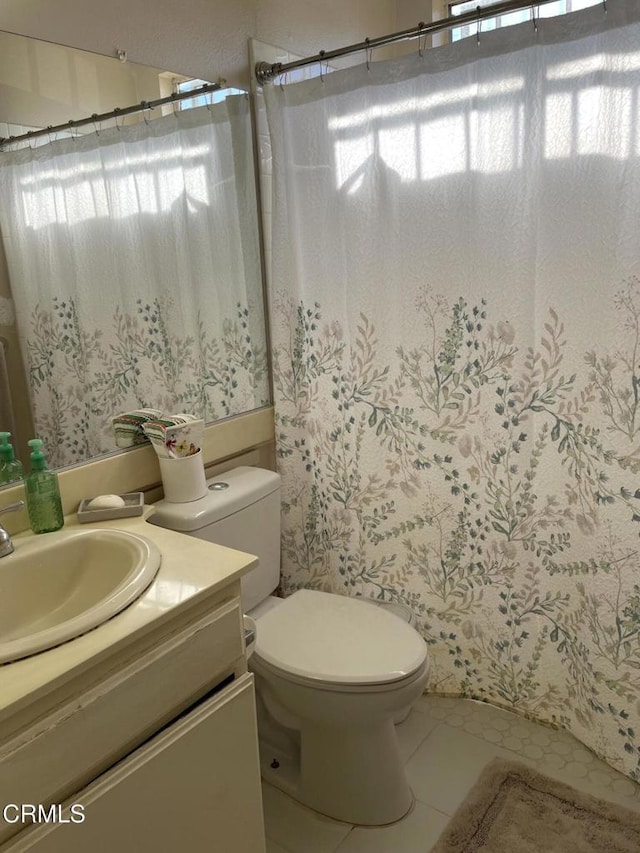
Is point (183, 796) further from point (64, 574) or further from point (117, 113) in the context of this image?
point (117, 113)

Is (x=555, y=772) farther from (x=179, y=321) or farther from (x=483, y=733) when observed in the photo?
(x=179, y=321)

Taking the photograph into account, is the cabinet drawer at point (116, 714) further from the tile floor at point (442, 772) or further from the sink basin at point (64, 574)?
the tile floor at point (442, 772)

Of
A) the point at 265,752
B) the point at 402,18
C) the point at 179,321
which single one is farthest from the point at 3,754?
the point at 402,18

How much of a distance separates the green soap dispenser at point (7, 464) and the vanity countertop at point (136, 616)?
13 cm

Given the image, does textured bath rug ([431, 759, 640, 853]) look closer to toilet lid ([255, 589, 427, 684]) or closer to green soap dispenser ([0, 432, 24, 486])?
toilet lid ([255, 589, 427, 684])

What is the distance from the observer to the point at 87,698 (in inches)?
36.3

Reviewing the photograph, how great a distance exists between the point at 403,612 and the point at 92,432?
1.02 m

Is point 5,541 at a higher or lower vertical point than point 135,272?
lower

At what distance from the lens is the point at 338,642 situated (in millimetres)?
1551

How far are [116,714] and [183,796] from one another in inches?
9.8

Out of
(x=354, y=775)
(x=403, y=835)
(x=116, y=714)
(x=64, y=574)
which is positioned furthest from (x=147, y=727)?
(x=403, y=835)

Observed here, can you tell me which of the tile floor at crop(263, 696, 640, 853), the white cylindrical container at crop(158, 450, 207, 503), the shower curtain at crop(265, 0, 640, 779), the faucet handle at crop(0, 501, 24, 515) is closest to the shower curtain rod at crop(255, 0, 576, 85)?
the shower curtain at crop(265, 0, 640, 779)

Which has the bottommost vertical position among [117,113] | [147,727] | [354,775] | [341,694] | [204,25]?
[354,775]

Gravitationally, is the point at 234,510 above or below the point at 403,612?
above
